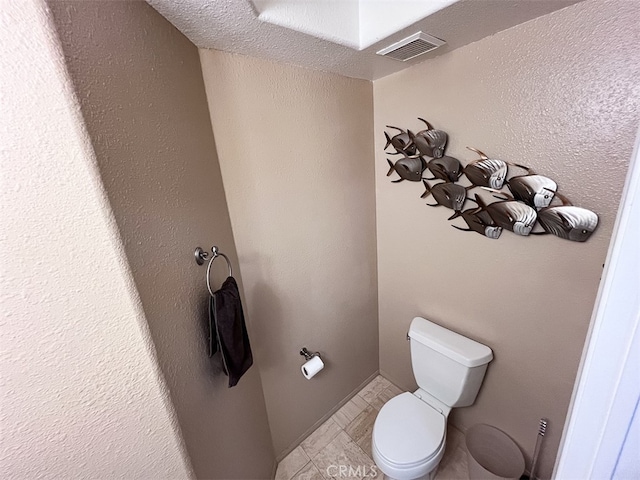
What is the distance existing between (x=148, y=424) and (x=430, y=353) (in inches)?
52.6

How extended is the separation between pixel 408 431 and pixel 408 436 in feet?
0.08

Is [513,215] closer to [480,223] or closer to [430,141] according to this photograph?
[480,223]

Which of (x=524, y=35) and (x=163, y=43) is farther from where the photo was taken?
(x=524, y=35)

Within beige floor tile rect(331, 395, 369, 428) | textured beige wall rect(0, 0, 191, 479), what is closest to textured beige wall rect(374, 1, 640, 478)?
beige floor tile rect(331, 395, 369, 428)

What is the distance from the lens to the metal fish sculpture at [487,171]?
1.12 meters

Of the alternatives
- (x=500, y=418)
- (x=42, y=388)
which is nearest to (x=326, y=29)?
(x=42, y=388)

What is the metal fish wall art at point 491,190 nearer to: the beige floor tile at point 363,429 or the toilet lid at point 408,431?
the toilet lid at point 408,431

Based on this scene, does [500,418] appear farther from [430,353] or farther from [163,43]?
[163,43]

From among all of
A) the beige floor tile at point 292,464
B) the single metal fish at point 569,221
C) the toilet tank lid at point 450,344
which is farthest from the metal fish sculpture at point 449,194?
the beige floor tile at point 292,464

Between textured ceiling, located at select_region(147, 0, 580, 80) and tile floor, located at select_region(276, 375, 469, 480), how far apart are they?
2.18 metres

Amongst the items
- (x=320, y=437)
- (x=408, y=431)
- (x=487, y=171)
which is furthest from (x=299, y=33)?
(x=320, y=437)

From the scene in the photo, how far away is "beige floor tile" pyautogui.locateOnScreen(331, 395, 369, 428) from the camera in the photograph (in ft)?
5.79

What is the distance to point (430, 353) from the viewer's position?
4.73ft

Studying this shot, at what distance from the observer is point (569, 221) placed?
0.99 metres
